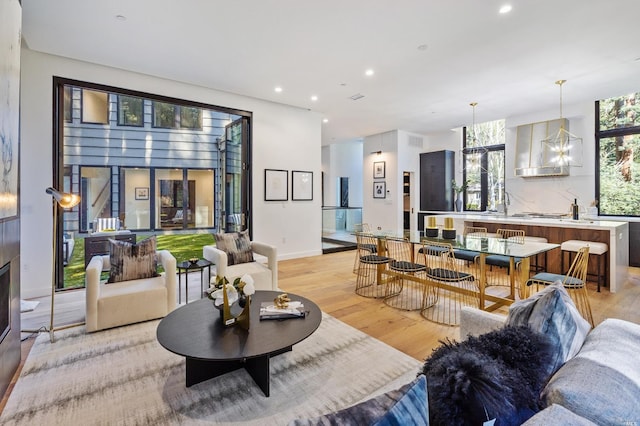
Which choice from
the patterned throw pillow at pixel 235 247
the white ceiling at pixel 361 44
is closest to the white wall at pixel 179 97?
the white ceiling at pixel 361 44

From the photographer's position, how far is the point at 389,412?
0.68 m

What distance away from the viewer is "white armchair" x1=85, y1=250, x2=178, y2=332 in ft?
9.50

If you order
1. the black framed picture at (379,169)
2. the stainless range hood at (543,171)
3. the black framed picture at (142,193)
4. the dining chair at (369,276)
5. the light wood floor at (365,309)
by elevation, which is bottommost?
the light wood floor at (365,309)

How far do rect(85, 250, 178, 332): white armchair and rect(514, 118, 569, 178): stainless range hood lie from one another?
277 inches

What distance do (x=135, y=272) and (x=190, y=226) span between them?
575 cm

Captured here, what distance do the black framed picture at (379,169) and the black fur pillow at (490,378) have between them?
786 centimetres

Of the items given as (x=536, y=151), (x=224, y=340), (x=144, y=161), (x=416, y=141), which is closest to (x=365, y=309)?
(x=224, y=340)

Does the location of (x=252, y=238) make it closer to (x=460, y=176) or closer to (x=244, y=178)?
(x=244, y=178)

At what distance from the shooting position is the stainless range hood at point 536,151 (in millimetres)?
6191

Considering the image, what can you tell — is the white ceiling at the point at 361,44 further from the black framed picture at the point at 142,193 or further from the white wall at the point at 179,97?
the black framed picture at the point at 142,193

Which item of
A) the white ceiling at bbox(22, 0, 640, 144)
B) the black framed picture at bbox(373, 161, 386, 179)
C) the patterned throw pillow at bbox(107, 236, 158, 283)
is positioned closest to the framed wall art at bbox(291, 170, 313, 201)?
Answer: the white ceiling at bbox(22, 0, 640, 144)

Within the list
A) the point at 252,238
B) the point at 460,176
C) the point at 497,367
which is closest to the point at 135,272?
the point at 252,238

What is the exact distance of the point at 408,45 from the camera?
3.77 m

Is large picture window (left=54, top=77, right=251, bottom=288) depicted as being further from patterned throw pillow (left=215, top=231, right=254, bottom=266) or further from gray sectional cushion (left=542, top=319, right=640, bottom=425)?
gray sectional cushion (left=542, top=319, right=640, bottom=425)
